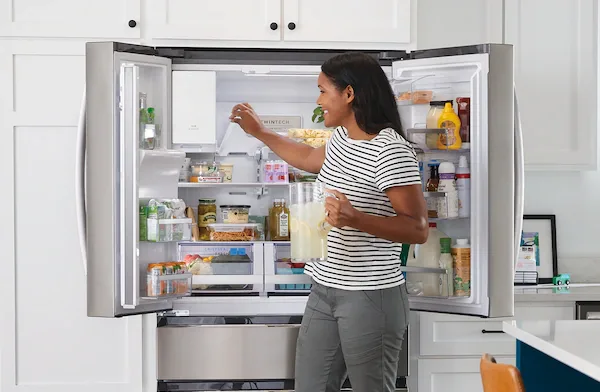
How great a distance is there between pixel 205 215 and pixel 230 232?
14cm

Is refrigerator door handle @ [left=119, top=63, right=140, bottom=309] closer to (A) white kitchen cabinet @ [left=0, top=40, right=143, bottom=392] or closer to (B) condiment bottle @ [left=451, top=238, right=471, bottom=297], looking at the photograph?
(A) white kitchen cabinet @ [left=0, top=40, right=143, bottom=392]

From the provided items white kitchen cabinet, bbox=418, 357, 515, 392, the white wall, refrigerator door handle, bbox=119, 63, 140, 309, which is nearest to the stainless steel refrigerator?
refrigerator door handle, bbox=119, 63, 140, 309

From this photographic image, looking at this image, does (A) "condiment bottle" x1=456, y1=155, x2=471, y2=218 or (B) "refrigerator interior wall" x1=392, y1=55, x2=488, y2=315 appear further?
(A) "condiment bottle" x1=456, y1=155, x2=471, y2=218

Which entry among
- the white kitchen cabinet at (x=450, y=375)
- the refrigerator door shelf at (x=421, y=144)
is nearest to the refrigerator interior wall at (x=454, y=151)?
the refrigerator door shelf at (x=421, y=144)

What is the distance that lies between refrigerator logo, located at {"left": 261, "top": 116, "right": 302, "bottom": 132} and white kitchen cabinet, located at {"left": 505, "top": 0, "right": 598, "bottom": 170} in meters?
0.85

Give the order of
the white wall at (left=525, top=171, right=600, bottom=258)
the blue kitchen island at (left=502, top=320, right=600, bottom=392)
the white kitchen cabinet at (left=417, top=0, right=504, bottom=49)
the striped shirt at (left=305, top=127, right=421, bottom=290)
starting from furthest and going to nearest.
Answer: the white wall at (left=525, top=171, right=600, bottom=258) → the white kitchen cabinet at (left=417, top=0, right=504, bottom=49) → the striped shirt at (left=305, top=127, right=421, bottom=290) → the blue kitchen island at (left=502, top=320, right=600, bottom=392)

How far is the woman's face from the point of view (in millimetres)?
2141

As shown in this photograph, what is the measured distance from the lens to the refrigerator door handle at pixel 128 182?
238cm

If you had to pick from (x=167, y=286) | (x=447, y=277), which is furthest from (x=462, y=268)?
(x=167, y=286)

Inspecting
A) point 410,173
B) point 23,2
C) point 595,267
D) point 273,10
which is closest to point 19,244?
point 23,2

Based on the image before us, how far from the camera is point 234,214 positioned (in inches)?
116

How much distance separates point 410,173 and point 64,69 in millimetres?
1285

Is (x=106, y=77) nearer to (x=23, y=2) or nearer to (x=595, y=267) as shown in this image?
(x=23, y=2)

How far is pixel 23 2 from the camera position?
268cm
